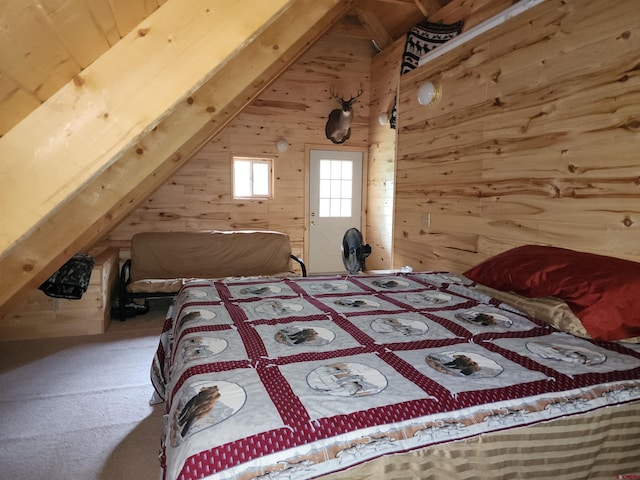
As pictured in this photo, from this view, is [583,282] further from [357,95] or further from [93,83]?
[357,95]

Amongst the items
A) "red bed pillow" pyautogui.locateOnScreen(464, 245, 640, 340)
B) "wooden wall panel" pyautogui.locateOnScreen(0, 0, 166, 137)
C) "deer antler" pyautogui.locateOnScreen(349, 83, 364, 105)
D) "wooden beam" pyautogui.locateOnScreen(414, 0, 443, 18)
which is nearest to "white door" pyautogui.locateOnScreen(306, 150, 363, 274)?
"deer antler" pyautogui.locateOnScreen(349, 83, 364, 105)

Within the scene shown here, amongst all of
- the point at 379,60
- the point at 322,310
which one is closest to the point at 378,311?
the point at 322,310

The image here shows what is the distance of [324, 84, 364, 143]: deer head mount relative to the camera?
5.36 m

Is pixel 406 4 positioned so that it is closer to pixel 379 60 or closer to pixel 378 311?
pixel 379 60

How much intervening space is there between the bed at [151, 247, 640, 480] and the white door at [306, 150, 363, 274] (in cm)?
399

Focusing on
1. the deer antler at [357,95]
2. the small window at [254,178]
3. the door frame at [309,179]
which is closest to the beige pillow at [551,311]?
the door frame at [309,179]

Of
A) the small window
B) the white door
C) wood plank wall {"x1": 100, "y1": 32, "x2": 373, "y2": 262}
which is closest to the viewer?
wood plank wall {"x1": 100, "y1": 32, "x2": 373, "y2": 262}

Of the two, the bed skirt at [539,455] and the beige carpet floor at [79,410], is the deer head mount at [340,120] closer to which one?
the beige carpet floor at [79,410]

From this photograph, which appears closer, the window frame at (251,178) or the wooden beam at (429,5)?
the wooden beam at (429,5)

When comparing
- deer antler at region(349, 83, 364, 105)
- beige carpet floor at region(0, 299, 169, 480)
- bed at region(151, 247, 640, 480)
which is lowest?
beige carpet floor at region(0, 299, 169, 480)

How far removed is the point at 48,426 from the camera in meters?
2.06

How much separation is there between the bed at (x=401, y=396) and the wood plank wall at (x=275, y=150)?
3696mm

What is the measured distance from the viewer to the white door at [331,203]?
18.6ft

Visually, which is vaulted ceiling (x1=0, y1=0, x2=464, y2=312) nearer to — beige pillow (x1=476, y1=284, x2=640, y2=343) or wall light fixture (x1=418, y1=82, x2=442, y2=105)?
beige pillow (x1=476, y1=284, x2=640, y2=343)
